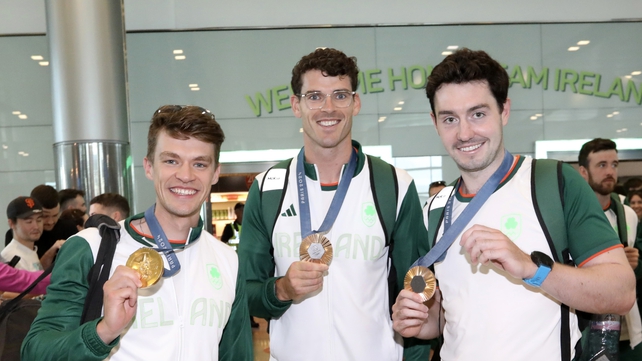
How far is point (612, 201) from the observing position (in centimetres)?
451

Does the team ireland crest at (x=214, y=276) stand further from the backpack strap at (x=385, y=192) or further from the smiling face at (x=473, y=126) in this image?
the smiling face at (x=473, y=126)

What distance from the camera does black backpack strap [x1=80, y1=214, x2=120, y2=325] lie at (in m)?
1.92

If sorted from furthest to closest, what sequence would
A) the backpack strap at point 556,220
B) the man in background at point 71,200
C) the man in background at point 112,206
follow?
the man in background at point 71,200, the man in background at point 112,206, the backpack strap at point 556,220

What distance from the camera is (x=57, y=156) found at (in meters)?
7.81

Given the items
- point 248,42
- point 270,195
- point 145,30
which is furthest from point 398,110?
point 270,195

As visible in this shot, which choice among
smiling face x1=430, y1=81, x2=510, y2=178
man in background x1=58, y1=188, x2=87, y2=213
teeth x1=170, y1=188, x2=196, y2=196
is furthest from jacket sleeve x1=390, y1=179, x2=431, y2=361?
man in background x1=58, y1=188, x2=87, y2=213

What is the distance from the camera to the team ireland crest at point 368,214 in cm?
268

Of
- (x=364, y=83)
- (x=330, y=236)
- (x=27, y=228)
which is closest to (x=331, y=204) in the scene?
(x=330, y=236)

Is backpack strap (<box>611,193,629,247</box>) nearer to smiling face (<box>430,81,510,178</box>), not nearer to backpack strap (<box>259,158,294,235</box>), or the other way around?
smiling face (<box>430,81,510,178</box>)

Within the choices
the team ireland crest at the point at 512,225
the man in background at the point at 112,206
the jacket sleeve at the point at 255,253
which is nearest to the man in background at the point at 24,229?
the man in background at the point at 112,206

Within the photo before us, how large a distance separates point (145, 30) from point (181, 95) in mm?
1224

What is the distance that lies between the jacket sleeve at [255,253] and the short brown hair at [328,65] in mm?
573

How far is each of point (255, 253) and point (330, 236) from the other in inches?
14.4

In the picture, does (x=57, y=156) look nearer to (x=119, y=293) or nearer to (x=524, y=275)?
(x=119, y=293)
